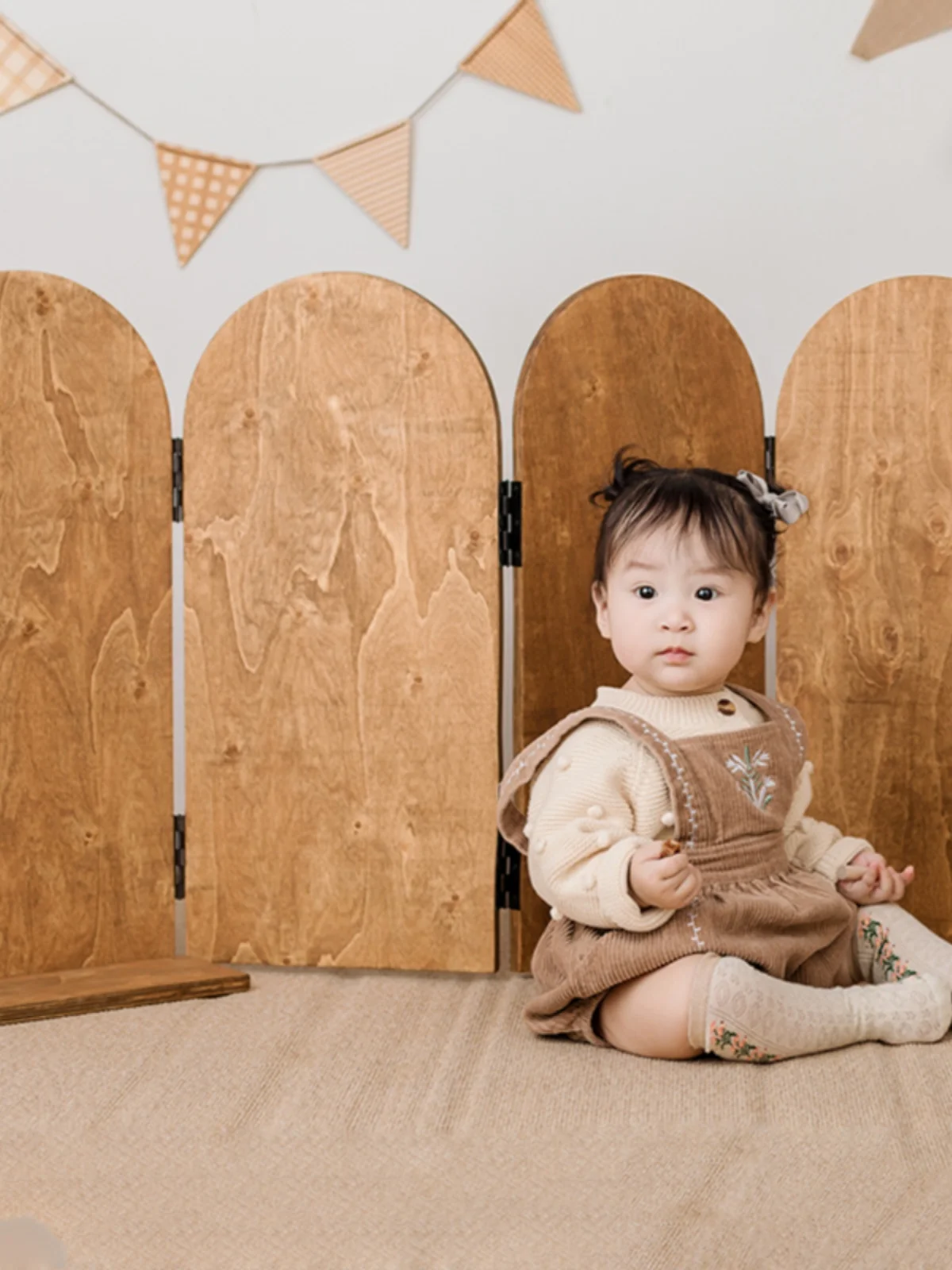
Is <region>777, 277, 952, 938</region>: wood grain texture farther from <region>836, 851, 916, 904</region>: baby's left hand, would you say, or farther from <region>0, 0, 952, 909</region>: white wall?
<region>0, 0, 952, 909</region>: white wall

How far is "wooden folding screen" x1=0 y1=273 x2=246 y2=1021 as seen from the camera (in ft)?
6.65

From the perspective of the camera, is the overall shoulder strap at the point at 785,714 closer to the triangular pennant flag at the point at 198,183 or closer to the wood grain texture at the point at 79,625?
the wood grain texture at the point at 79,625

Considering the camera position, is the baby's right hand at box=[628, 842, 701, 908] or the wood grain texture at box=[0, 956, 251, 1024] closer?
the baby's right hand at box=[628, 842, 701, 908]

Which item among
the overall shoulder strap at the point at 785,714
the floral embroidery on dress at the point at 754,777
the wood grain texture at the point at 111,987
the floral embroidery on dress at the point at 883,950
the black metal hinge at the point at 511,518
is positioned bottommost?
the wood grain texture at the point at 111,987

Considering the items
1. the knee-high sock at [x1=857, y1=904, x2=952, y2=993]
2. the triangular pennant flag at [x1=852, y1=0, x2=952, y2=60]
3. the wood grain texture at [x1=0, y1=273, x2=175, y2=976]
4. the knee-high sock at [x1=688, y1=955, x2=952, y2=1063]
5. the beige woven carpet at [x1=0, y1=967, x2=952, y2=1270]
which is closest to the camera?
the beige woven carpet at [x1=0, y1=967, x2=952, y2=1270]

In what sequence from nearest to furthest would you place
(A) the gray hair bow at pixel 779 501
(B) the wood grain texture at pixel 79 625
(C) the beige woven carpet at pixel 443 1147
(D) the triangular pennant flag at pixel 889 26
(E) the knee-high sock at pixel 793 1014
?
(C) the beige woven carpet at pixel 443 1147, (E) the knee-high sock at pixel 793 1014, (A) the gray hair bow at pixel 779 501, (B) the wood grain texture at pixel 79 625, (D) the triangular pennant flag at pixel 889 26

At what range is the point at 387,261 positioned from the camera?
2.45 metres

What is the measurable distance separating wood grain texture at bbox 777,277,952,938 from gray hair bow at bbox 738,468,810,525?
0.19 metres

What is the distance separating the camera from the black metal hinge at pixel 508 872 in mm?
2064

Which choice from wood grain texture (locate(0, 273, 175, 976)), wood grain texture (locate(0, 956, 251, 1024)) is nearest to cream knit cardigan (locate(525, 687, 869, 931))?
wood grain texture (locate(0, 956, 251, 1024))

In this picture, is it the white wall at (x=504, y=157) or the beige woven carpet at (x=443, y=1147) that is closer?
the beige woven carpet at (x=443, y=1147)

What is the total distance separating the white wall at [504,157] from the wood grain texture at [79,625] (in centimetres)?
44

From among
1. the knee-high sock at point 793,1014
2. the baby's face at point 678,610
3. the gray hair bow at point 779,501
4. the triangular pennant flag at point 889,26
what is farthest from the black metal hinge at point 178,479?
the triangular pennant flag at point 889,26

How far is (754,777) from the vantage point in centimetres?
184
